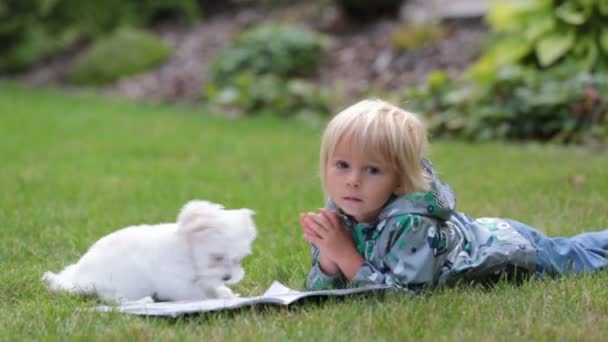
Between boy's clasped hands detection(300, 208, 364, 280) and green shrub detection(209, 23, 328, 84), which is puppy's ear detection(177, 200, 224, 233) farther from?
green shrub detection(209, 23, 328, 84)

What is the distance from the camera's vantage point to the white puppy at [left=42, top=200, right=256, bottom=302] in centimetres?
301

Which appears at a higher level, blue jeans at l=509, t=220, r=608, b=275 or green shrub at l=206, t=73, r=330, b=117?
blue jeans at l=509, t=220, r=608, b=275

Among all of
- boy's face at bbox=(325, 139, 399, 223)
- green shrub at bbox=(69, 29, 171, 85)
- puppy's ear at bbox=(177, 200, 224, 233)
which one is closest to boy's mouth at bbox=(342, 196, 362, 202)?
boy's face at bbox=(325, 139, 399, 223)

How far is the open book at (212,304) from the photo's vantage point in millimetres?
2922

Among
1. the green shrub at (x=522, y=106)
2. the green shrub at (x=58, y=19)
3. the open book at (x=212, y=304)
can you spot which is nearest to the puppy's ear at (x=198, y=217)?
the open book at (x=212, y=304)

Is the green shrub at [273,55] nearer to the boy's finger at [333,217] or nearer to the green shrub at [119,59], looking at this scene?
the green shrub at [119,59]

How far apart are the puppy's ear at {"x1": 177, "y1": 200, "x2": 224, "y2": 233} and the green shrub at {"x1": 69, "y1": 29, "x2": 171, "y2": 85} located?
37.8 ft

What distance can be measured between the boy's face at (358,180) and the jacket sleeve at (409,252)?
0.11 metres

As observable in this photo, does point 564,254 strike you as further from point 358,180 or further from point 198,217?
point 198,217

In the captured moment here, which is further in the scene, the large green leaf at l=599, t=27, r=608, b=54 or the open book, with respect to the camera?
the large green leaf at l=599, t=27, r=608, b=54

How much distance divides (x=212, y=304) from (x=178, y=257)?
209mm

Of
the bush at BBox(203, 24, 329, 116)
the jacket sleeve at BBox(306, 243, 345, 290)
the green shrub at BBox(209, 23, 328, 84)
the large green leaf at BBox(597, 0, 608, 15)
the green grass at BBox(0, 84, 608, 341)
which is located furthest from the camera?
the green shrub at BBox(209, 23, 328, 84)

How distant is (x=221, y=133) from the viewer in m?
9.01

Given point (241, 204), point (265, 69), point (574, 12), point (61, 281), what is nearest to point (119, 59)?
point (265, 69)
